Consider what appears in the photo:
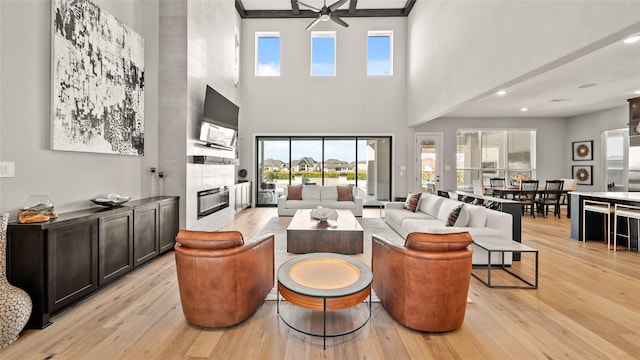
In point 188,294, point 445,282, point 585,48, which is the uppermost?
point 585,48

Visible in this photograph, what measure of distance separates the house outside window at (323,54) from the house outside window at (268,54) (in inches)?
43.9

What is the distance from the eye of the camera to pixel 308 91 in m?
8.90

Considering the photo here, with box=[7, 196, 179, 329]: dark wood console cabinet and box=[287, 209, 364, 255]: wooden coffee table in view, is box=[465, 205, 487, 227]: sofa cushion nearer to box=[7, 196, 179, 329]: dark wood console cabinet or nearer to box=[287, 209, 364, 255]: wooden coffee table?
box=[287, 209, 364, 255]: wooden coffee table

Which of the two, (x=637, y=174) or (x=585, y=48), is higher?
(x=585, y=48)

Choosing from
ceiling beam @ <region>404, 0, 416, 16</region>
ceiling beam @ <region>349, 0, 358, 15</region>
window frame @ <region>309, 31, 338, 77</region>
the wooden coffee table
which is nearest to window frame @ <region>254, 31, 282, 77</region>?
window frame @ <region>309, 31, 338, 77</region>

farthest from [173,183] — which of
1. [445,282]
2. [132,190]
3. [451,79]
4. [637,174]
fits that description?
[637,174]

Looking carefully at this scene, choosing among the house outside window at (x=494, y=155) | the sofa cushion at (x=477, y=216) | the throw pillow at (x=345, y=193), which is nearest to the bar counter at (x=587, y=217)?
the sofa cushion at (x=477, y=216)

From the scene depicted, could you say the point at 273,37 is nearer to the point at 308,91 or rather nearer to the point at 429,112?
the point at 308,91

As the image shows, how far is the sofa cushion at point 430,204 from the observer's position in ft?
16.7

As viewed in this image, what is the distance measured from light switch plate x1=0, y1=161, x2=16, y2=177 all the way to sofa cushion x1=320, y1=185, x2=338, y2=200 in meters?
5.47

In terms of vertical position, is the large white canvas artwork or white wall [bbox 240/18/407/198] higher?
white wall [bbox 240/18/407/198]

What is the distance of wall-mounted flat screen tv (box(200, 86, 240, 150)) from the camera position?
5.02 metres

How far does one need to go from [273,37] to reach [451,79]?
5936mm

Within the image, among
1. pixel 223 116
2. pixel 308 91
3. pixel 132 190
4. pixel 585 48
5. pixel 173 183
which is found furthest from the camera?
pixel 308 91
